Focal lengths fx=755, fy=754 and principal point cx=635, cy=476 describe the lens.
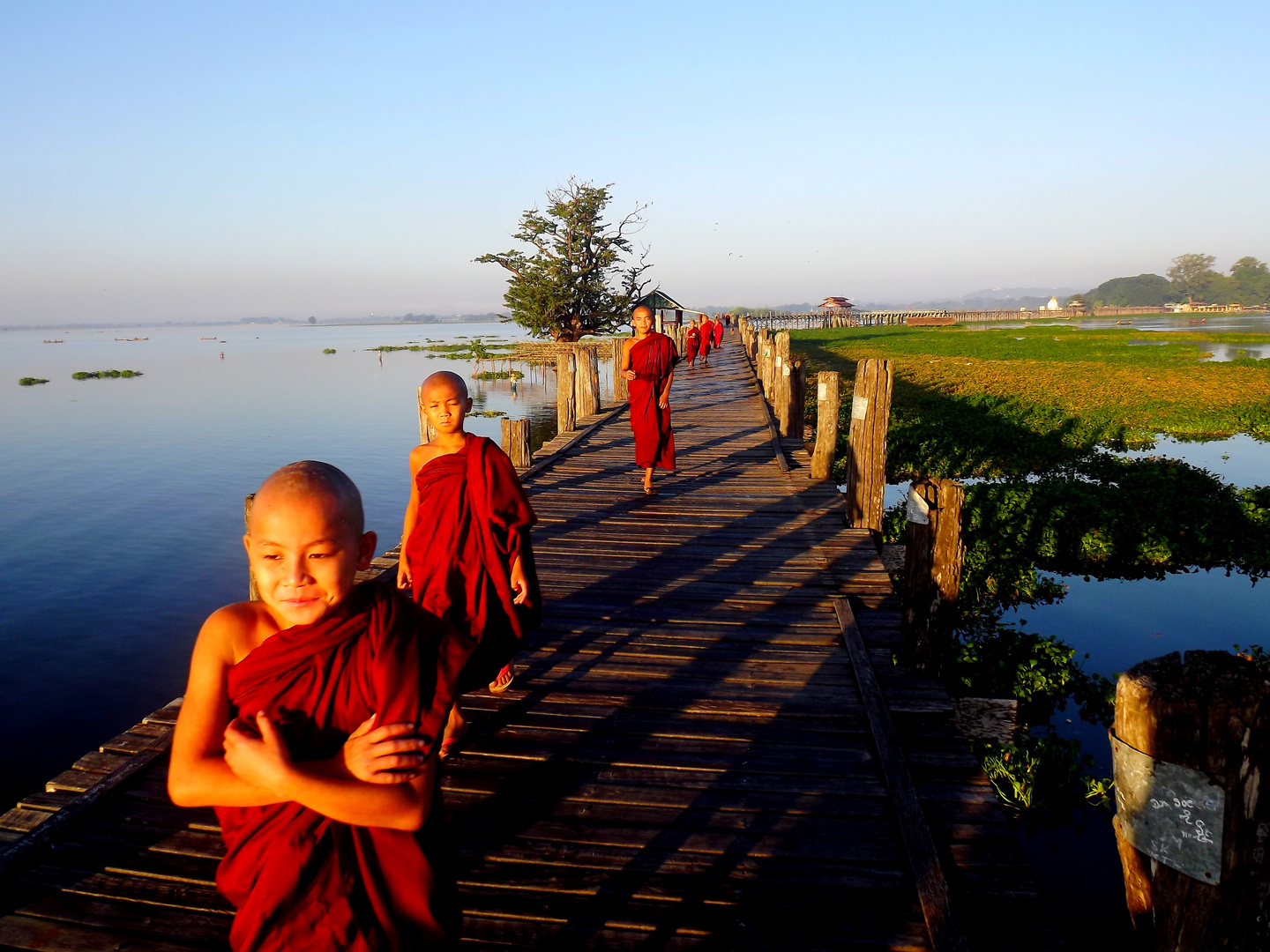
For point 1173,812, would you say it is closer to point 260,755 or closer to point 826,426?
point 260,755

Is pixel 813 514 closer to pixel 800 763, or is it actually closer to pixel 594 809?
pixel 800 763

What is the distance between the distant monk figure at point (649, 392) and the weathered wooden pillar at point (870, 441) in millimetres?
1947

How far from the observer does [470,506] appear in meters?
3.60

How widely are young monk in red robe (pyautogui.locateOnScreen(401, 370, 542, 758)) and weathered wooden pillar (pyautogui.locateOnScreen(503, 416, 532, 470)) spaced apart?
167 inches

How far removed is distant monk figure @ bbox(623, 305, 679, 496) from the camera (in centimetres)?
758

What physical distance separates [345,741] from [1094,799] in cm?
521

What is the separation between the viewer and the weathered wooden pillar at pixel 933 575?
401 cm

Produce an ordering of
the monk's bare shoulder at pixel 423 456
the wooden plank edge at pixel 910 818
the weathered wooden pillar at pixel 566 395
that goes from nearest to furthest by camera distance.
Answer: the wooden plank edge at pixel 910 818, the monk's bare shoulder at pixel 423 456, the weathered wooden pillar at pixel 566 395

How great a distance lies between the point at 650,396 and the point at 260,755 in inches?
251

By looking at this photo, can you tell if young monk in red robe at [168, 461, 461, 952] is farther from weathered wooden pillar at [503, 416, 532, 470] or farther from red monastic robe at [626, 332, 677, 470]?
weathered wooden pillar at [503, 416, 532, 470]

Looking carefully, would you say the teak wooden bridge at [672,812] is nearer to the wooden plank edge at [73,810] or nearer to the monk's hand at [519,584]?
the wooden plank edge at [73,810]

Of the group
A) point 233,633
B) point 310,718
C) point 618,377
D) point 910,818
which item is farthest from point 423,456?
point 618,377

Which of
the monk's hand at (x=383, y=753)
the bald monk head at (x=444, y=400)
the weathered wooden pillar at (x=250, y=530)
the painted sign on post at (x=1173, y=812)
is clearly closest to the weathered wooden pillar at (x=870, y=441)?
the bald monk head at (x=444, y=400)

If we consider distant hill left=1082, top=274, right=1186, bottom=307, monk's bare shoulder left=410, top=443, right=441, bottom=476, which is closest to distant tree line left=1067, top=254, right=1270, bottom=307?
distant hill left=1082, top=274, right=1186, bottom=307
